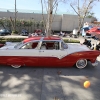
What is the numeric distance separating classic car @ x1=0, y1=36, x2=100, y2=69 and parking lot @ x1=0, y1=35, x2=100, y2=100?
0.29 meters

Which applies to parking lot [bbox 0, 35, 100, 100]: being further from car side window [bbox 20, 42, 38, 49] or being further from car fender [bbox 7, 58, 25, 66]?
car side window [bbox 20, 42, 38, 49]

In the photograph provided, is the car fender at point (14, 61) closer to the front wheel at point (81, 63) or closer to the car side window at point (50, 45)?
the car side window at point (50, 45)

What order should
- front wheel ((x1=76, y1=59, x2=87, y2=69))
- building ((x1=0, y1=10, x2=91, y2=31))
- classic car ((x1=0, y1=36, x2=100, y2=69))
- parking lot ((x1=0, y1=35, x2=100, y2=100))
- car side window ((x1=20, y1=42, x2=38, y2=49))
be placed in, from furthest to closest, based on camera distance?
building ((x1=0, y1=10, x2=91, y2=31))
front wheel ((x1=76, y1=59, x2=87, y2=69))
car side window ((x1=20, y1=42, x2=38, y2=49))
classic car ((x1=0, y1=36, x2=100, y2=69))
parking lot ((x1=0, y1=35, x2=100, y2=100))

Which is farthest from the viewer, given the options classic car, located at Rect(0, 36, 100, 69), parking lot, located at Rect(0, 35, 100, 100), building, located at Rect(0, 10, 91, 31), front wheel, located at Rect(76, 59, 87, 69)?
building, located at Rect(0, 10, 91, 31)

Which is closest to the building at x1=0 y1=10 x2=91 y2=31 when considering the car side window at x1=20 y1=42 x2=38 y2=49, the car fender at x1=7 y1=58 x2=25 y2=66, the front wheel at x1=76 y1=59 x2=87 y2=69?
the front wheel at x1=76 y1=59 x2=87 y2=69

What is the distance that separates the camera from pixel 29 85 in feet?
14.6

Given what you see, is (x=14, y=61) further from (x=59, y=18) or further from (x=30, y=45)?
(x=59, y=18)

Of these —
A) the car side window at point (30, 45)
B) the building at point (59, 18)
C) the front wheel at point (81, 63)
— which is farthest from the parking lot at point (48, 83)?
the building at point (59, 18)

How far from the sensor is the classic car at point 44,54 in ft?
18.6

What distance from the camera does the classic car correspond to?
5664mm

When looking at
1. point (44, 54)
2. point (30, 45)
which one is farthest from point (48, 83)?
point (30, 45)

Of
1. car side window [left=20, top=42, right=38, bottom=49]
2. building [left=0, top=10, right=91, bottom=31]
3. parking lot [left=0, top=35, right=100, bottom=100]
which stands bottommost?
parking lot [left=0, top=35, right=100, bottom=100]

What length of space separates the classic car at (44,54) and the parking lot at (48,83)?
0.29 meters

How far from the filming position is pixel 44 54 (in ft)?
18.8
